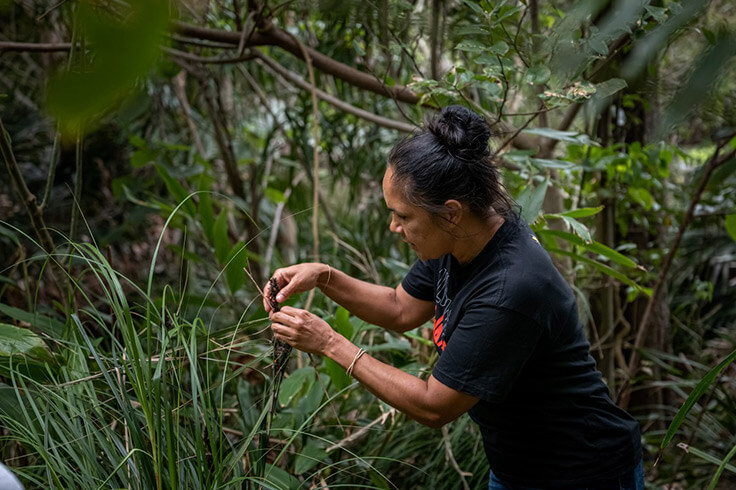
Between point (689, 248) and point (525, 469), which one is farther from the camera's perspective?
point (689, 248)

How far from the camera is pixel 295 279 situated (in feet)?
5.69

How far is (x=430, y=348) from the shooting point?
2518mm

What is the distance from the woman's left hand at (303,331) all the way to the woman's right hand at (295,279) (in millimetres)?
155

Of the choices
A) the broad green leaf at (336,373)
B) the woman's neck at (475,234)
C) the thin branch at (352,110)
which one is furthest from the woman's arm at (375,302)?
the thin branch at (352,110)

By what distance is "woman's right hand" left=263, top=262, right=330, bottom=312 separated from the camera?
1.69 meters

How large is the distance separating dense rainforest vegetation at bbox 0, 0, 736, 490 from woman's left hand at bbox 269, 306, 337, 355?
0.40 feet

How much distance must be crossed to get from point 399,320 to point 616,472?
686 millimetres

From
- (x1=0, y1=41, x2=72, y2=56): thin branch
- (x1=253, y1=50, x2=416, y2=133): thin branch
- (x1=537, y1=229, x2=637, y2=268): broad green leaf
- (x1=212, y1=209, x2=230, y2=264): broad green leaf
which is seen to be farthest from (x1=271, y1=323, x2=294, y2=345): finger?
(x1=253, y1=50, x2=416, y2=133): thin branch

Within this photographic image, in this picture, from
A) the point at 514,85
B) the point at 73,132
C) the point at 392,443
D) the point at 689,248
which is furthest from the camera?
the point at 689,248

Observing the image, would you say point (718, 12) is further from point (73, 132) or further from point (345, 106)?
point (345, 106)

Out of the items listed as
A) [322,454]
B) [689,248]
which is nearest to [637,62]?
[322,454]

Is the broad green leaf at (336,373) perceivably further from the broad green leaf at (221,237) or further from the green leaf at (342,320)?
the broad green leaf at (221,237)

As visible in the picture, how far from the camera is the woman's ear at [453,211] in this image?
1.51m

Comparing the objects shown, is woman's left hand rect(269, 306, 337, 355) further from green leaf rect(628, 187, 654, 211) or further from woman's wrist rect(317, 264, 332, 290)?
green leaf rect(628, 187, 654, 211)
